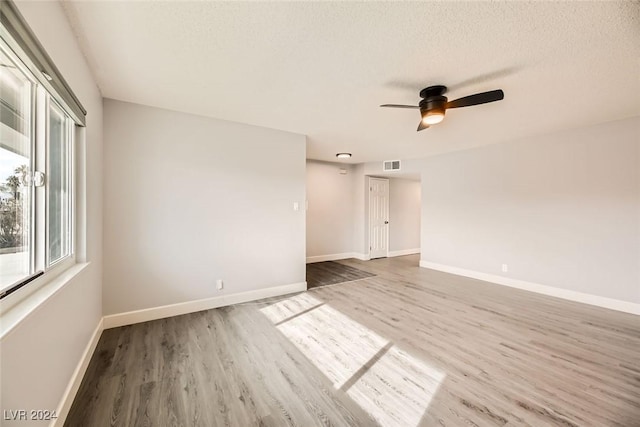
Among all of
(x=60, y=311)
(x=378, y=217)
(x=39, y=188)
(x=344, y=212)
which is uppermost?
(x=39, y=188)

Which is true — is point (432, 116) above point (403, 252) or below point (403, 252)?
above

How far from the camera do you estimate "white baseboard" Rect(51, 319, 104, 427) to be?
1533 millimetres

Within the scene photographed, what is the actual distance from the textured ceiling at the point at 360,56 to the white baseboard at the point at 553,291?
8.09 ft

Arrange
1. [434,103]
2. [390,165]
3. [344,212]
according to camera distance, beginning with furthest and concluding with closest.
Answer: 1. [344,212]
2. [390,165]
3. [434,103]

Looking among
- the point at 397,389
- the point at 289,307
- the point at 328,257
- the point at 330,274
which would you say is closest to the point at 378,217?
the point at 328,257

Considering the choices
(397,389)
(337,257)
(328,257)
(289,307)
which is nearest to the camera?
(397,389)

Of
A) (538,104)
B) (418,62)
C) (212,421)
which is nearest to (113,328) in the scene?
(212,421)

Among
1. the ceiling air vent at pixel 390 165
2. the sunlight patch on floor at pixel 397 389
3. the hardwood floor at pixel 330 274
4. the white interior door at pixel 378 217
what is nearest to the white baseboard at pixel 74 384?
the sunlight patch on floor at pixel 397 389

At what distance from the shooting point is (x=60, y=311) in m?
1.55

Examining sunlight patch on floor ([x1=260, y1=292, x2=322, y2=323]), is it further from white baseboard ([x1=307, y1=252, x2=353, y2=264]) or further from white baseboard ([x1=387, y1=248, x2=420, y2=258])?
white baseboard ([x1=387, y1=248, x2=420, y2=258])

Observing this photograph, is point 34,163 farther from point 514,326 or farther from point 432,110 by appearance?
point 514,326

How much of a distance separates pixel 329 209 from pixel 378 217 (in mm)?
1401

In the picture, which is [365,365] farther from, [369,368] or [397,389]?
[397,389]

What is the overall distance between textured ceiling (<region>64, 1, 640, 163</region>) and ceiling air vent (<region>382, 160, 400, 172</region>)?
9.39 feet
